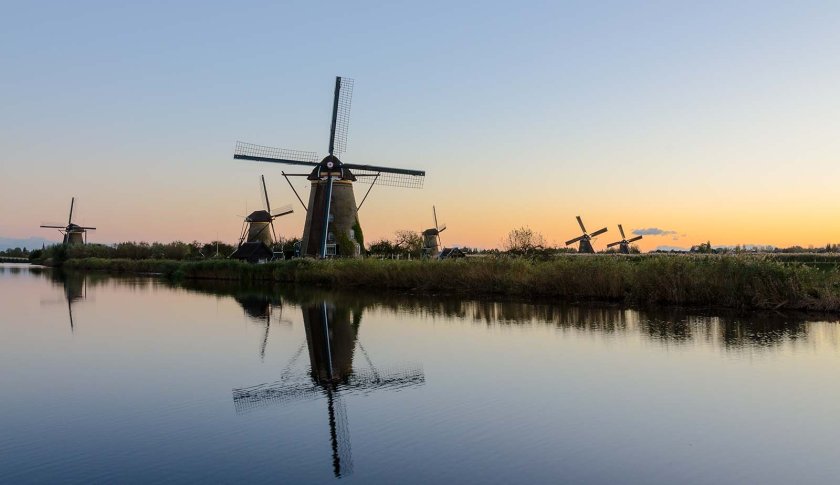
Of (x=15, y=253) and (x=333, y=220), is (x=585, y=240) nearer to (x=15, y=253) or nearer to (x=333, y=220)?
(x=333, y=220)

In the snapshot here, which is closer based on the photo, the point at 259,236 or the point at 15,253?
the point at 259,236

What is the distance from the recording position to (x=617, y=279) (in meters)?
20.3

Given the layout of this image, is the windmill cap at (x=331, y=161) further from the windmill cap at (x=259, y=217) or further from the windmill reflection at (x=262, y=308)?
the windmill cap at (x=259, y=217)

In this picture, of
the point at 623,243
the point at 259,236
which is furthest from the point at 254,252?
the point at 623,243

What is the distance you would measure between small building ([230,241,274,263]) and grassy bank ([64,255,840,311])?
14.3 m

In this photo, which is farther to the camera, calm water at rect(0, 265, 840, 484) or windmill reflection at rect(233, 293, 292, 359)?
windmill reflection at rect(233, 293, 292, 359)

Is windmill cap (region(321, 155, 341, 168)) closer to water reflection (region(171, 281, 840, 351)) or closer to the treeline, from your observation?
water reflection (region(171, 281, 840, 351))

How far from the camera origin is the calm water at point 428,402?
602 centimetres

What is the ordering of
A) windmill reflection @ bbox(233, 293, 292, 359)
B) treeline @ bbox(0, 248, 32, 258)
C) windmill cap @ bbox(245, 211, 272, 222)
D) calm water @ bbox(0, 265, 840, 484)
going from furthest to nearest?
1. treeline @ bbox(0, 248, 32, 258)
2. windmill cap @ bbox(245, 211, 272, 222)
3. windmill reflection @ bbox(233, 293, 292, 359)
4. calm water @ bbox(0, 265, 840, 484)

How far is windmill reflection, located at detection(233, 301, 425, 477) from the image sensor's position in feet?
23.0

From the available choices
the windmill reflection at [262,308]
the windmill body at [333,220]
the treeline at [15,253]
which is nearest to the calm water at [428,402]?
the windmill reflection at [262,308]

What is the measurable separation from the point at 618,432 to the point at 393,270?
21.0 m

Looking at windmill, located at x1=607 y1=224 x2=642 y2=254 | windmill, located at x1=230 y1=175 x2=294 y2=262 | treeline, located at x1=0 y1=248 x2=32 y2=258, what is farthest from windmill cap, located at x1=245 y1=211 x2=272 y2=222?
treeline, located at x1=0 y1=248 x2=32 y2=258

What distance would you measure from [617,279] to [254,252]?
30.9 meters
